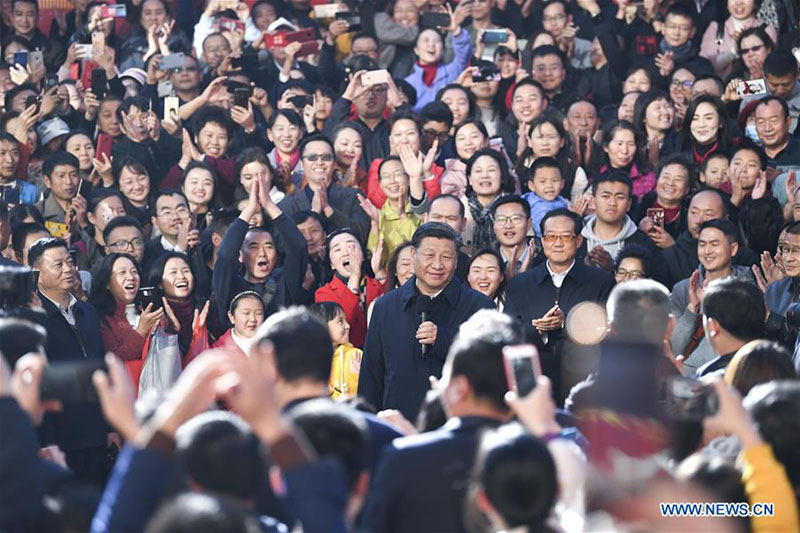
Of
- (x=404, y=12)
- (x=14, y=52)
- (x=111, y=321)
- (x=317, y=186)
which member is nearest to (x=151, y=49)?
(x=14, y=52)

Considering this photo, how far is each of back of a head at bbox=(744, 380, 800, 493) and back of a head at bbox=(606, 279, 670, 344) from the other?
957 mm

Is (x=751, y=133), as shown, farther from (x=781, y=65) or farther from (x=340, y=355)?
(x=340, y=355)

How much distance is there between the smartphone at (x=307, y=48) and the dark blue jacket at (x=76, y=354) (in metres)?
4.18

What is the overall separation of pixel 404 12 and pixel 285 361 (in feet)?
25.3

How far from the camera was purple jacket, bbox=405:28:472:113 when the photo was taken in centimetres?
1087

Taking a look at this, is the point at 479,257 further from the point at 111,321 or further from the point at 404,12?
the point at 404,12

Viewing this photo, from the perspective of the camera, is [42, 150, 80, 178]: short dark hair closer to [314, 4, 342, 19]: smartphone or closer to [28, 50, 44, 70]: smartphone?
[28, 50, 44, 70]: smartphone

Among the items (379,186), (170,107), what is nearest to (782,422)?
(379,186)

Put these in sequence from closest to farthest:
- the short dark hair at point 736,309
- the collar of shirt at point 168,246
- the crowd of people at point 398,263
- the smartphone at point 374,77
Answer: the crowd of people at point 398,263 < the short dark hair at point 736,309 < the collar of shirt at point 168,246 < the smartphone at point 374,77

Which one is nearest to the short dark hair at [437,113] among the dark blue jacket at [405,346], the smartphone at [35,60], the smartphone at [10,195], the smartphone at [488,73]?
the smartphone at [488,73]

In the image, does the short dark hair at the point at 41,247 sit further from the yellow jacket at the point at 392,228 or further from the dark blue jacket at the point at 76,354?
the yellow jacket at the point at 392,228

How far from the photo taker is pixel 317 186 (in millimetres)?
9180

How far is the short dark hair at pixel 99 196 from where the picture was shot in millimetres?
9273

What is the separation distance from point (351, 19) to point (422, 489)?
810cm
